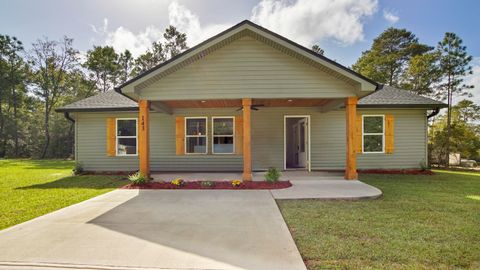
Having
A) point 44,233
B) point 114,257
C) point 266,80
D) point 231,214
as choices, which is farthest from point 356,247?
point 266,80

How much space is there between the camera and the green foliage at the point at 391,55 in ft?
64.1

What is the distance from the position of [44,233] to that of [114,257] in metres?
1.54

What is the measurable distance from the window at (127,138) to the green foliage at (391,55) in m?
18.9

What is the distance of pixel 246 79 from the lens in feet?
22.7

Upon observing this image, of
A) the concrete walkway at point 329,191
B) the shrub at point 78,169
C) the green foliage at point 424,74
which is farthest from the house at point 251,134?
the green foliage at point 424,74

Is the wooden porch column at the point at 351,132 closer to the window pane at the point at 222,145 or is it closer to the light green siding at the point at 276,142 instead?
the light green siding at the point at 276,142

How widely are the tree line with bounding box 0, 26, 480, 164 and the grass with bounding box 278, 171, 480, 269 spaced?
13.6 m

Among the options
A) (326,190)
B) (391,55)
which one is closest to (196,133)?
(326,190)

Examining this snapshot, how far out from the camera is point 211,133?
955cm

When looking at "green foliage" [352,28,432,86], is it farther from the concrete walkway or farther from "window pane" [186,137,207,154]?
"window pane" [186,137,207,154]

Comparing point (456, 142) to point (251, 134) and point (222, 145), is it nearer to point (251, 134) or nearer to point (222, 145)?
point (251, 134)

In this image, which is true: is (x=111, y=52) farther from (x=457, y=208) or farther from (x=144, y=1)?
(x=457, y=208)

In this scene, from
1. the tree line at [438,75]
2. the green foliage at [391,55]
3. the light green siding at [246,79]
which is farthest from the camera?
the green foliage at [391,55]

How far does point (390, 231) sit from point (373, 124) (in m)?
7.31
